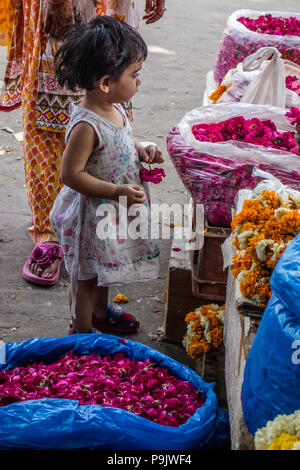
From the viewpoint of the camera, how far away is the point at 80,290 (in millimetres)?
2479

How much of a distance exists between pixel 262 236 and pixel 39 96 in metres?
1.75

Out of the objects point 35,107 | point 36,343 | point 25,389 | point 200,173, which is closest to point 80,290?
point 36,343

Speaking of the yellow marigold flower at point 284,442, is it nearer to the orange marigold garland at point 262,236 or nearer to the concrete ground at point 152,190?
the orange marigold garland at point 262,236

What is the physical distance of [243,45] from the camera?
458 cm

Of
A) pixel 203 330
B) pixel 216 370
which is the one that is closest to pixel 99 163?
pixel 203 330

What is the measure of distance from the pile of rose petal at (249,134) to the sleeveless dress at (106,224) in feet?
1.47

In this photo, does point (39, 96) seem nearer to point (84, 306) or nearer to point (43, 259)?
point (43, 259)

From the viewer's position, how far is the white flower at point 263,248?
1646 millimetres

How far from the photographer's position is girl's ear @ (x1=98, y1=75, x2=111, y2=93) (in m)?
2.18

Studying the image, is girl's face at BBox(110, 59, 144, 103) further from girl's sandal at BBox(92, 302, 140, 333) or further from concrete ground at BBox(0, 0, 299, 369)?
concrete ground at BBox(0, 0, 299, 369)

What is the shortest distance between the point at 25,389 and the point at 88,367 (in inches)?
9.6

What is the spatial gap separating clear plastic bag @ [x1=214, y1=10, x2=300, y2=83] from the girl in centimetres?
248

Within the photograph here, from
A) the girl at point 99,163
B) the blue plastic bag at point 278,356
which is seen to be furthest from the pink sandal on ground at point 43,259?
the blue plastic bag at point 278,356

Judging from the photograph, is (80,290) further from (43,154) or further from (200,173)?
(43,154)
